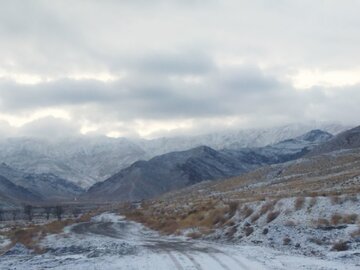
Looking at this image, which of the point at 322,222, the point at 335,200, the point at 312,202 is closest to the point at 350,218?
the point at 322,222

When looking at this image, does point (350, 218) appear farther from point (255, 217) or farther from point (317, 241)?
point (255, 217)

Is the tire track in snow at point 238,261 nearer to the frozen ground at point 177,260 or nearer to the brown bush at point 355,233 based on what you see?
the frozen ground at point 177,260

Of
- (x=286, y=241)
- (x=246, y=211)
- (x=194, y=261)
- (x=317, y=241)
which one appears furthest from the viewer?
(x=246, y=211)

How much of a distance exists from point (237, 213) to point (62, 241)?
19.7 metres

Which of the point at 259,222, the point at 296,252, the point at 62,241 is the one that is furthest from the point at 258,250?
the point at 62,241

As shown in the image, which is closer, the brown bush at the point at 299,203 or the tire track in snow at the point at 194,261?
the tire track in snow at the point at 194,261

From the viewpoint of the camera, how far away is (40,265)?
3578 centimetres

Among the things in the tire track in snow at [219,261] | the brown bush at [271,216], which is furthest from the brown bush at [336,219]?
the tire track in snow at [219,261]

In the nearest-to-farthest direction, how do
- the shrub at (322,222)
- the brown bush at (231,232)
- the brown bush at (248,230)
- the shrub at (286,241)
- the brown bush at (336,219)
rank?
the shrub at (286,241) → the shrub at (322,222) → the brown bush at (336,219) → the brown bush at (248,230) → the brown bush at (231,232)

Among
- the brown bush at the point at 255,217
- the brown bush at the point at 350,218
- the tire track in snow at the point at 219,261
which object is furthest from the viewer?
the brown bush at the point at 255,217

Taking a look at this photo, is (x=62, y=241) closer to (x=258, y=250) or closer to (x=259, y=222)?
(x=259, y=222)

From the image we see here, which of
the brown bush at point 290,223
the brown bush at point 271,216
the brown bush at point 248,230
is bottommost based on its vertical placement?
the brown bush at point 248,230

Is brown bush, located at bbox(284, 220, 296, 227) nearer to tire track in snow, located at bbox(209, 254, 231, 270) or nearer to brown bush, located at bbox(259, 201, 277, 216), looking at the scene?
brown bush, located at bbox(259, 201, 277, 216)

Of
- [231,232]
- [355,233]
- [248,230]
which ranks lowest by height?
[231,232]
